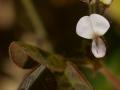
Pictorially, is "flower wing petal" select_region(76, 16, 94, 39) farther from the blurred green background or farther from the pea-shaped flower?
the blurred green background

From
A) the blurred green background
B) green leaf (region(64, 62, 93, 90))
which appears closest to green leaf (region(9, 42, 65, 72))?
green leaf (region(64, 62, 93, 90))

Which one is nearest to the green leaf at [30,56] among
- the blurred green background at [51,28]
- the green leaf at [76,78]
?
the green leaf at [76,78]

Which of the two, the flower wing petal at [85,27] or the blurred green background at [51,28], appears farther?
the blurred green background at [51,28]

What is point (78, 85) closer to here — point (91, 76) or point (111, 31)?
point (91, 76)

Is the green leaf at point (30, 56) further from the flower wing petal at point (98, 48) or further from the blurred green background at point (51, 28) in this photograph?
the blurred green background at point (51, 28)

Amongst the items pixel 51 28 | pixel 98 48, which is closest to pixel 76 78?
pixel 98 48

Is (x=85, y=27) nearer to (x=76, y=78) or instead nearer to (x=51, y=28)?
(x=76, y=78)

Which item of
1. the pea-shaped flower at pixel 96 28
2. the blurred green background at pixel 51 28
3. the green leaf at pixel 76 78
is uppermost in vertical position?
the pea-shaped flower at pixel 96 28
